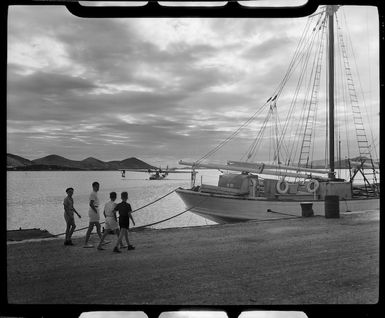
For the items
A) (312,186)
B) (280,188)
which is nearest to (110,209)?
(280,188)

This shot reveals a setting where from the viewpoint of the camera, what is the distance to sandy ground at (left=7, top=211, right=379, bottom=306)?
412 centimetres

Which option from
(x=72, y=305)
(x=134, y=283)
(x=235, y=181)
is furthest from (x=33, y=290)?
(x=235, y=181)

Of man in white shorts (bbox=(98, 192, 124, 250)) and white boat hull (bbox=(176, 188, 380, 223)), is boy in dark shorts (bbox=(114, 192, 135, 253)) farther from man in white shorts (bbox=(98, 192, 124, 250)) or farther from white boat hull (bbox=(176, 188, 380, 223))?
white boat hull (bbox=(176, 188, 380, 223))

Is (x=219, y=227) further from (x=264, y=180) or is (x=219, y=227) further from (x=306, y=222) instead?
(x=264, y=180)

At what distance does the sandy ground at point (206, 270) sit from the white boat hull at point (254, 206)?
7747 millimetres

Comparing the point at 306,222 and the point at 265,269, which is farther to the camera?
the point at 306,222

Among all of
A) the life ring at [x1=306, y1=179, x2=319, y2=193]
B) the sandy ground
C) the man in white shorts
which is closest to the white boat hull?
the life ring at [x1=306, y1=179, x2=319, y2=193]

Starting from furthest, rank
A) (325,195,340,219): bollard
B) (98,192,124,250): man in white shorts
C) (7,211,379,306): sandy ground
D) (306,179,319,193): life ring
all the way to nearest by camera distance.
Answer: (306,179,319,193): life ring, (325,195,340,219): bollard, (98,192,124,250): man in white shorts, (7,211,379,306): sandy ground

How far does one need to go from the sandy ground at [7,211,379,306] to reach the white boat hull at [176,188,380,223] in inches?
305

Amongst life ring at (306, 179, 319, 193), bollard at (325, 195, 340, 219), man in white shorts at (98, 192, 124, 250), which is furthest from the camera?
life ring at (306, 179, 319, 193)

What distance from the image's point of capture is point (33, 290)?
449 centimetres

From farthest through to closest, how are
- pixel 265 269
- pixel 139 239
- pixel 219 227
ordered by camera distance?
pixel 219 227 < pixel 139 239 < pixel 265 269

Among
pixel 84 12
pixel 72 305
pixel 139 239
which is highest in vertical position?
pixel 84 12

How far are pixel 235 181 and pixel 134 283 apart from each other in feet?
44.9
